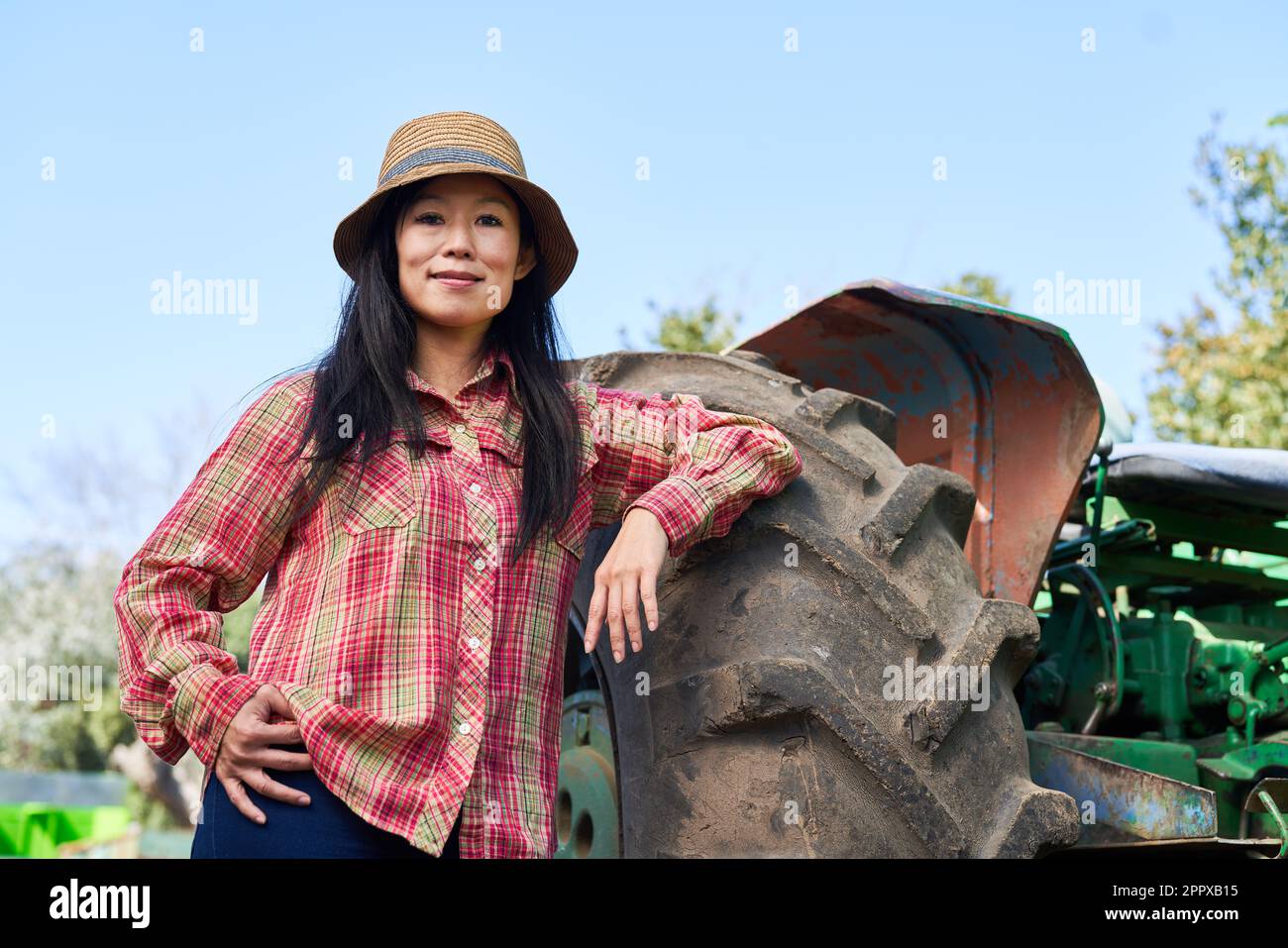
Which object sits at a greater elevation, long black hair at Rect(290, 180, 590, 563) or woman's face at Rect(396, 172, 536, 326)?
woman's face at Rect(396, 172, 536, 326)

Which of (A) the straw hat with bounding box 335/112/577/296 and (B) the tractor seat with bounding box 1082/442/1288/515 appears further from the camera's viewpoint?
(B) the tractor seat with bounding box 1082/442/1288/515

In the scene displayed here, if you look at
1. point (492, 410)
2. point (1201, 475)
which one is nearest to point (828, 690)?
point (492, 410)

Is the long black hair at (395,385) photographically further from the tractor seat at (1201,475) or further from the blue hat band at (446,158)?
the tractor seat at (1201,475)

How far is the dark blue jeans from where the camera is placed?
1.89m

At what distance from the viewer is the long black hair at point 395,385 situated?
2166 mm

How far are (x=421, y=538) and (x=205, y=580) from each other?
333 mm

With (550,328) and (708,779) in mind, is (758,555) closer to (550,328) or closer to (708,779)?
(708,779)

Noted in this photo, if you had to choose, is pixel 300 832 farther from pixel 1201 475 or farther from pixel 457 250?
pixel 1201 475

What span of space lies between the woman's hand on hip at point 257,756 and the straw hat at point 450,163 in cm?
86

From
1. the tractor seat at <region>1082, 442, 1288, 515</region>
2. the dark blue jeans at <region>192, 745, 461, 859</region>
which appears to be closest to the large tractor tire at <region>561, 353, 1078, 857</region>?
the dark blue jeans at <region>192, 745, 461, 859</region>

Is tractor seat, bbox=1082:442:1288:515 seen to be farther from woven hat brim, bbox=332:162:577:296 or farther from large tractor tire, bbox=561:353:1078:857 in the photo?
woven hat brim, bbox=332:162:577:296

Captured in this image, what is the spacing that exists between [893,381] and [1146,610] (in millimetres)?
1111

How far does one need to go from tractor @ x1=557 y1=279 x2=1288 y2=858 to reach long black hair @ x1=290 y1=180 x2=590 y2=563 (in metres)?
0.28

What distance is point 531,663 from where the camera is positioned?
7.03ft
